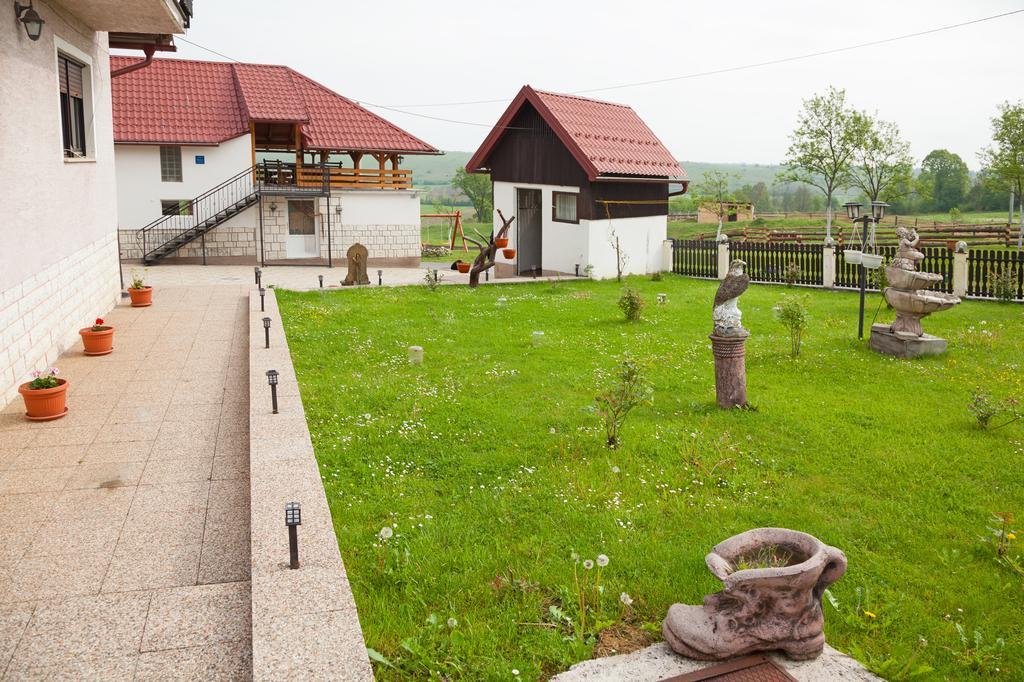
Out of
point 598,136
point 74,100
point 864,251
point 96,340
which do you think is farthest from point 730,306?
point 598,136

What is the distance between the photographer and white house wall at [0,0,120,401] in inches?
371

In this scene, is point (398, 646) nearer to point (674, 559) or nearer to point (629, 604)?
point (629, 604)

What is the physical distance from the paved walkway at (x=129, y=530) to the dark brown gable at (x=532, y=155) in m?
15.5

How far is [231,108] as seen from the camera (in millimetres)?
29750

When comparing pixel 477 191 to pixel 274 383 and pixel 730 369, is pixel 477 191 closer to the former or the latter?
pixel 730 369

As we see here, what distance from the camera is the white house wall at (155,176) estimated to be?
27.4m

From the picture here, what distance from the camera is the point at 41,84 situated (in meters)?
11.0

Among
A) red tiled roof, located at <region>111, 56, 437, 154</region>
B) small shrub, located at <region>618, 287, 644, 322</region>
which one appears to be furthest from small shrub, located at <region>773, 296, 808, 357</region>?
red tiled roof, located at <region>111, 56, 437, 154</region>

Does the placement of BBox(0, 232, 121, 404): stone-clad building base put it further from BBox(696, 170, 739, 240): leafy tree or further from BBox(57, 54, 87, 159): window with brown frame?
BBox(696, 170, 739, 240): leafy tree

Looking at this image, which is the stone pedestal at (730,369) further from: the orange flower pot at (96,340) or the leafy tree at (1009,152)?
the leafy tree at (1009,152)

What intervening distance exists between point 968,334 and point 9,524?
1393 cm

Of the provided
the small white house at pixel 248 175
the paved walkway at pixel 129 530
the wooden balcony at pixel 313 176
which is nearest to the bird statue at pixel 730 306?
the paved walkway at pixel 129 530

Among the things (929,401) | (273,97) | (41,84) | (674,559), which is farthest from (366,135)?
(674,559)

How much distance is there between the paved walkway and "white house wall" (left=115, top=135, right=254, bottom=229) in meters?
18.4
